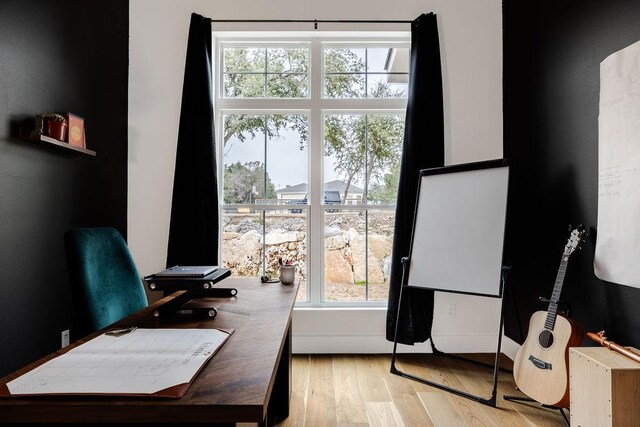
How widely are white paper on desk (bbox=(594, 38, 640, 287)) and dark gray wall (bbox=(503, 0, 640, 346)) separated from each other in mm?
111

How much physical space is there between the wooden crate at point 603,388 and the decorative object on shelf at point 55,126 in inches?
114

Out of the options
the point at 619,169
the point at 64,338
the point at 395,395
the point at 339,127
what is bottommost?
the point at 395,395

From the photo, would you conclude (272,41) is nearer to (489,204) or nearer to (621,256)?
(489,204)

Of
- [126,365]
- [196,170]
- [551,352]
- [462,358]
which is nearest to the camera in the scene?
[126,365]

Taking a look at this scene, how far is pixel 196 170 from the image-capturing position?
2.86 meters

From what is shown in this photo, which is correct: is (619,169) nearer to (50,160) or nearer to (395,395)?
(395,395)

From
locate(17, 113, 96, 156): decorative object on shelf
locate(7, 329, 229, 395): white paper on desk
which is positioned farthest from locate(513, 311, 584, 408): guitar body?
locate(17, 113, 96, 156): decorative object on shelf

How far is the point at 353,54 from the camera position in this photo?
317 centimetres

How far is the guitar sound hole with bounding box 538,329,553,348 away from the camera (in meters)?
1.94

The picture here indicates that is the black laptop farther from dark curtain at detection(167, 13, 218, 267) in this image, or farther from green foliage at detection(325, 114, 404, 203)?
green foliage at detection(325, 114, 404, 203)

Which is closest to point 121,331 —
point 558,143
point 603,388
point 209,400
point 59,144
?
point 209,400

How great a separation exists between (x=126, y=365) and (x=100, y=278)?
67cm

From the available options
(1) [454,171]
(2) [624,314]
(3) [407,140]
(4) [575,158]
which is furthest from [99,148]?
(2) [624,314]

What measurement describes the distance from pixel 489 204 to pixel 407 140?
835mm
